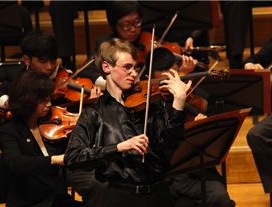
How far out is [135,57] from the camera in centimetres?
316

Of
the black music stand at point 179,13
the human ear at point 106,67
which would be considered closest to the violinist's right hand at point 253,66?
the black music stand at point 179,13

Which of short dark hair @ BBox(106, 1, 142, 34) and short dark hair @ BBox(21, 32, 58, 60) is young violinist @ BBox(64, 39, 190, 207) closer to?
short dark hair @ BBox(21, 32, 58, 60)

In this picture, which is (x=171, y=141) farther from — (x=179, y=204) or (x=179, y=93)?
(x=179, y=204)

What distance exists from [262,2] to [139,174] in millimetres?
2408

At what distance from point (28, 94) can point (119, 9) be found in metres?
1.20

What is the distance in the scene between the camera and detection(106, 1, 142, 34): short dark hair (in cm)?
445

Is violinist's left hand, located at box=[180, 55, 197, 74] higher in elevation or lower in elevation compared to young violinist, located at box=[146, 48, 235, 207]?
higher

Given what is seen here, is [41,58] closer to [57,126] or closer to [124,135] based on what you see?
[57,126]

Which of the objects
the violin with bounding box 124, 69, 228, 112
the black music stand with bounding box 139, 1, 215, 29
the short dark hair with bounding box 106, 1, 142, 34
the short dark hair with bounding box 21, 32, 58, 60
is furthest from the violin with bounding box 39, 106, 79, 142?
the black music stand with bounding box 139, 1, 215, 29

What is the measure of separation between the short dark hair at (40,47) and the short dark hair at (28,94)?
607 millimetres

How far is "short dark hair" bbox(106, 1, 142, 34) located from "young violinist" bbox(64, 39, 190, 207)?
1307 millimetres

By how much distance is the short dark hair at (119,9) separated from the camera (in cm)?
445

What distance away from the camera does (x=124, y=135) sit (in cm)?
310

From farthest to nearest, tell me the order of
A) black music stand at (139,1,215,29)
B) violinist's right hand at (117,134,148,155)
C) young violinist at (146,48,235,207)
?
black music stand at (139,1,215,29) < young violinist at (146,48,235,207) < violinist's right hand at (117,134,148,155)
